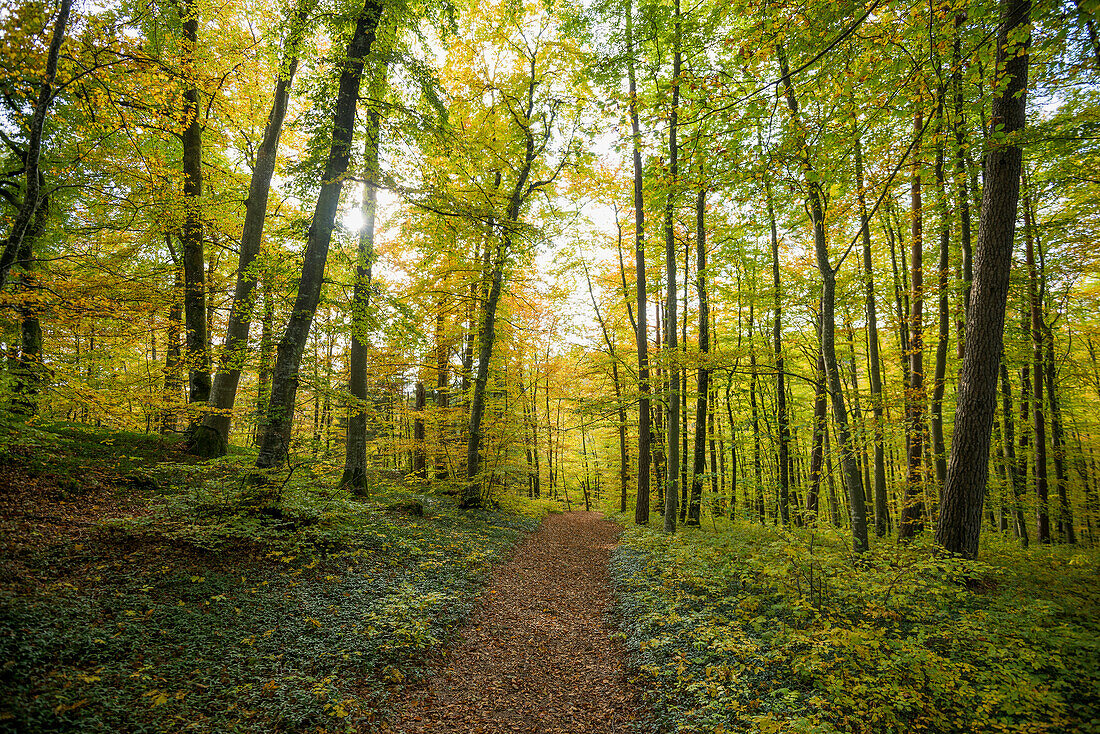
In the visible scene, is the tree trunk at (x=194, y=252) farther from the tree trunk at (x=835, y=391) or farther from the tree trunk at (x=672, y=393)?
the tree trunk at (x=835, y=391)

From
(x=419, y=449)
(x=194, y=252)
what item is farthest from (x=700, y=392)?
(x=194, y=252)

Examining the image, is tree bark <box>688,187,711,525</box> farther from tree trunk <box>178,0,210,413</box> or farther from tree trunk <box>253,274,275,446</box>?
tree trunk <box>178,0,210,413</box>

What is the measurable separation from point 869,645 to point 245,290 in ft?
42.5

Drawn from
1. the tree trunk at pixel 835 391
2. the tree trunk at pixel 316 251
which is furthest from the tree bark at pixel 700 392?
the tree trunk at pixel 316 251

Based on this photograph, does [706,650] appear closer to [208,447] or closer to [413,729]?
[413,729]

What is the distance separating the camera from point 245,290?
9672mm

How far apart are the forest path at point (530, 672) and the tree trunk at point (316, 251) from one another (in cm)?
457

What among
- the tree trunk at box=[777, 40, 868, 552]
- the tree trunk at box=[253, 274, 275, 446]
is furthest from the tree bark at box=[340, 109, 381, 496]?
the tree trunk at box=[777, 40, 868, 552]

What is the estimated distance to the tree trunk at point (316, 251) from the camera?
274 inches

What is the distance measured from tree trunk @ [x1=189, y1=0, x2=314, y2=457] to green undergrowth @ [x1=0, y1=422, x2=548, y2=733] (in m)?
1.84

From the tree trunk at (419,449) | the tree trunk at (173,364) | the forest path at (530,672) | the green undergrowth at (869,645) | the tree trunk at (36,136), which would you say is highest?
the tree trunk at (36,136)

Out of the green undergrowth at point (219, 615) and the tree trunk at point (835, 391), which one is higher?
the tree trunk at point (835, 391)

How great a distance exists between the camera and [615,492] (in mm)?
23719

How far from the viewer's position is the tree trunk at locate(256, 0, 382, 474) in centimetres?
696
